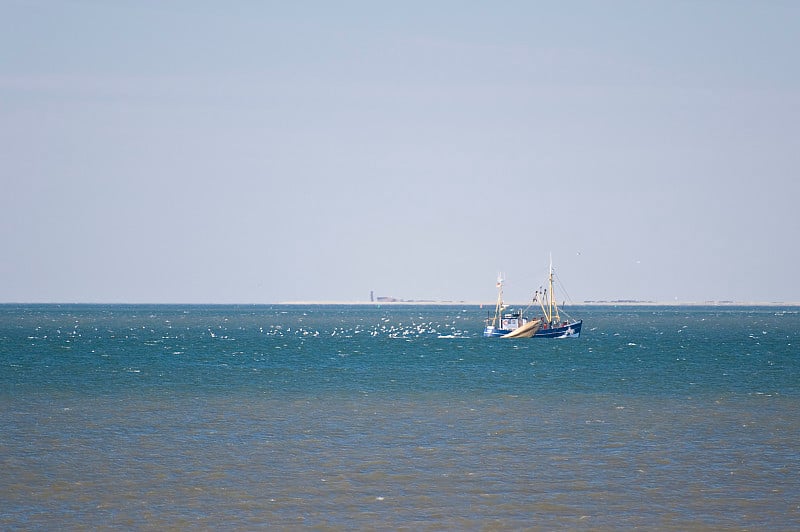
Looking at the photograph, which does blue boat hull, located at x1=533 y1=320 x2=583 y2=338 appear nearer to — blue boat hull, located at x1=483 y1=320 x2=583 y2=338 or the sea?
blue boat hull, located at x1=483 y1=320 x2=583 y2=338

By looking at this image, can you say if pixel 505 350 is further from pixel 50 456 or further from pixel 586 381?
pixel 50 456

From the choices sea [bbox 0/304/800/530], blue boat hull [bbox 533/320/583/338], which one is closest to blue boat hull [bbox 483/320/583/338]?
blue boat hull [bbox 533/320/583/338]

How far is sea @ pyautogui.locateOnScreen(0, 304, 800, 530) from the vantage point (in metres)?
27.1

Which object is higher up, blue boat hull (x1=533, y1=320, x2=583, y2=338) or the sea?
blue boat hull (x1=533, y1=320, x2=583, y2=338)

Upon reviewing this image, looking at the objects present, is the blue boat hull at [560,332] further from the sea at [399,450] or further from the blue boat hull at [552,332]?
the sea at [399,450]

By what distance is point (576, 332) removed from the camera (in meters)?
144

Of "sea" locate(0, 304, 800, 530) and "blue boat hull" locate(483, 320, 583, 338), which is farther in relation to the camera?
"blue boat hull" locate(483, 320, 583, 338)

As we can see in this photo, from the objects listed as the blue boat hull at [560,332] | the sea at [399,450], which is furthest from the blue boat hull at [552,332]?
the sea at [399,450]

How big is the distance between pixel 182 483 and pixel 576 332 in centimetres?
11738

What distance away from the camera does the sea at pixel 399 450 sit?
27141 mm

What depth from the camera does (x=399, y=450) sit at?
37.1 meters

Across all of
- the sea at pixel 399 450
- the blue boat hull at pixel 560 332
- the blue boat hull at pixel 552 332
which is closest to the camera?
the sea at pixel 399 450

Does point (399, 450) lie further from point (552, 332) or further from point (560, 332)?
point (560, 332)

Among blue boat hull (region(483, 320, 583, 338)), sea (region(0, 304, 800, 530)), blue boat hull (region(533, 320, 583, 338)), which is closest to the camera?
sea (region(0, 304, 800, 530))
